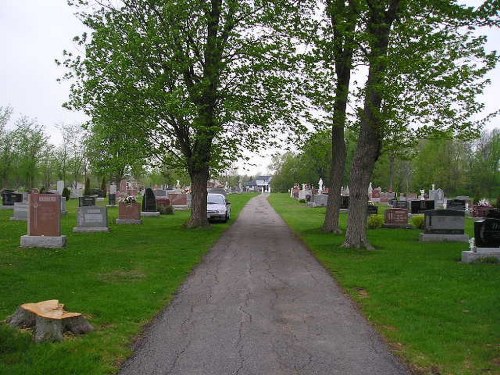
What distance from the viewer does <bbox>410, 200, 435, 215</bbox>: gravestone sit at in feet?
92.7

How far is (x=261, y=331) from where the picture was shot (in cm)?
649

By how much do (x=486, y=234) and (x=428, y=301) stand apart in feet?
17.3

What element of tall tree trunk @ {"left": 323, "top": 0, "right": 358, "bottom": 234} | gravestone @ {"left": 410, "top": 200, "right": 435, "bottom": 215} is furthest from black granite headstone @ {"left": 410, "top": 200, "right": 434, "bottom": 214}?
tall tree trunk @ {"left": 323, "top": 0, "right": 358, "bottom": 234}

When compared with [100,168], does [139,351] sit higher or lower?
lower

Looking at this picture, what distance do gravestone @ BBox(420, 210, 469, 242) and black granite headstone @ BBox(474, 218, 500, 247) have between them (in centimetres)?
460

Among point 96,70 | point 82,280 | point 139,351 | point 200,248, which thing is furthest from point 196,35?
point 139,351

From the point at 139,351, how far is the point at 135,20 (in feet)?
50.6

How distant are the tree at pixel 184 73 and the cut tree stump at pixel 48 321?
447 inches

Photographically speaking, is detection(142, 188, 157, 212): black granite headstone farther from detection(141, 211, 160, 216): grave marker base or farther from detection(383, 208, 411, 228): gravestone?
detection(383, 208, 411, 228): gravestone

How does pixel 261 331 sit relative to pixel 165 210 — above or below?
below

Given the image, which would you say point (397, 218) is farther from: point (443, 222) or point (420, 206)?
point (420, 206)

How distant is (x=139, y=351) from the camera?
569cm

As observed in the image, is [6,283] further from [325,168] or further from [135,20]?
[325,168]

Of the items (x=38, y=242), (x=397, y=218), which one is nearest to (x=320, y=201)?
(x=397, y=218)
